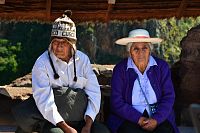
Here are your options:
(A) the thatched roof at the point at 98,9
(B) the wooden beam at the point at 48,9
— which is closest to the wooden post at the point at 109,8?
(A) the thatched roof at the point at 98,9

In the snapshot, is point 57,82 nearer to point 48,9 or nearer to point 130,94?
point 130,94

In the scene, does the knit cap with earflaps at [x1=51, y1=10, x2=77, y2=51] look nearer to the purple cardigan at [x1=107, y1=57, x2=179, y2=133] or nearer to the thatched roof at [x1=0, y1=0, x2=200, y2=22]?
the purple cardigan at [x1=107, y1=57, x2=179, y2=133]

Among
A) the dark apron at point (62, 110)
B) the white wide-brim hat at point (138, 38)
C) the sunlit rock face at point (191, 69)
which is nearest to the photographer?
the dark apron at point (62, 110)

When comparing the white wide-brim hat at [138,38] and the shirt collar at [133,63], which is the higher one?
the white wide-brim hat at [138,38]

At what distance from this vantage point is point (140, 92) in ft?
12.4

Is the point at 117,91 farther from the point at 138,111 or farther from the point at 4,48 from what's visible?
the point at 4,48

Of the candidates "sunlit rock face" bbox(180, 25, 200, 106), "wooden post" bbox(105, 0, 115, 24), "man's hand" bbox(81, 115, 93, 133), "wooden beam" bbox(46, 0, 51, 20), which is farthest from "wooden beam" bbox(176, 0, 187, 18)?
"man's hand" bbox(81, 115, 93, 133)

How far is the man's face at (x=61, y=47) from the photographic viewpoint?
3578 millimetres

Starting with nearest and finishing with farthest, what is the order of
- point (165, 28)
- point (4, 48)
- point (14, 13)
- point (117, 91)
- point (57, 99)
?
point (57, 99) < point (117, 91) < point (14, 13) < point (4, 48) < point (165, 28)

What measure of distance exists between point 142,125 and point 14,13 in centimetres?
173

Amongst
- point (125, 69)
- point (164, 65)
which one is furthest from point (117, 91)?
point (164, 65)

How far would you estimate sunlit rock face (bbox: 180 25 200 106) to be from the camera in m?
4.81

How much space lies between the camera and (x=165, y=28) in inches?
1464

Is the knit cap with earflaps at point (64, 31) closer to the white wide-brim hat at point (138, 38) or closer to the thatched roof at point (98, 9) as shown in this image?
the white wide-brim hat at point (138, 38)
